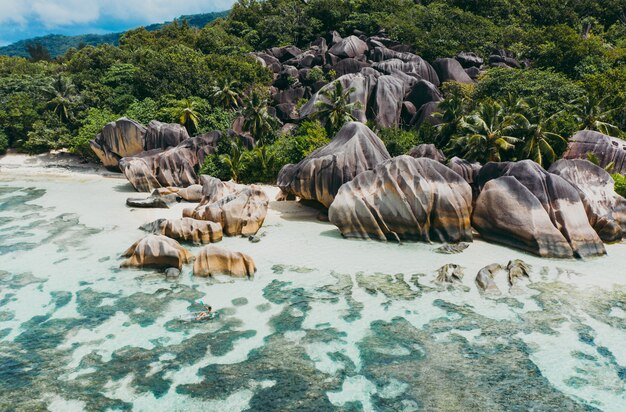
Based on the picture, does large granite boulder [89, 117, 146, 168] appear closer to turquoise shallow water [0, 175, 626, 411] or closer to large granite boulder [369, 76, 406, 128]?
turquoise shallow water [0, 175, 626, 411]

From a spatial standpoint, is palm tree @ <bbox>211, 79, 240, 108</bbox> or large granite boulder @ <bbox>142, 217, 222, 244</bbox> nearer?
large granite boulder @ <bbox>142, 217, 222, 244</bbox>

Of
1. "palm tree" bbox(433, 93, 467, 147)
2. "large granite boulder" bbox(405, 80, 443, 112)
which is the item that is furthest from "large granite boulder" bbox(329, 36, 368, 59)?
"palm tree" bbox(433, 93, 467, 147)

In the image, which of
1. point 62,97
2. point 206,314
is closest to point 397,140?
point 206,314

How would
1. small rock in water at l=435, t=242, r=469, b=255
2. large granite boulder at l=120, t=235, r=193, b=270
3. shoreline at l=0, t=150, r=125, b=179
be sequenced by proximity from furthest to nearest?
1. shoreline at l=0, t=150, r=125, b=179
2. small rock in water at l=435, t=242, r=469, b=255
3. large granite boulder at l=120, t=235, r=193, b=270

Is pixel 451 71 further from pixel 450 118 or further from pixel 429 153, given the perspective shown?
pixel 429 153

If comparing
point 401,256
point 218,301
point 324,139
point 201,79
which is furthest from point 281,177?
point 201,79

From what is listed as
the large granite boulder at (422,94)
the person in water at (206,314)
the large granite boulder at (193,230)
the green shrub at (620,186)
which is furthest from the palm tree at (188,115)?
the green shrub at (620,186)

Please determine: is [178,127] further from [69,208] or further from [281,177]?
[281,177]
